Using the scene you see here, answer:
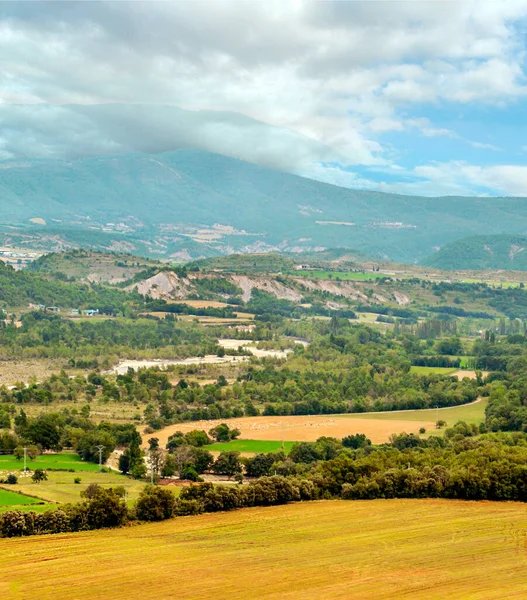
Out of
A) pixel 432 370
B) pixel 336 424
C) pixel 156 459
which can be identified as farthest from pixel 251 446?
pixel 432 370

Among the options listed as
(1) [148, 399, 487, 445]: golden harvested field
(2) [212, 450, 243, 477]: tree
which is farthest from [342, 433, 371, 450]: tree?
(2) [212, 450, 243, 477]: tree

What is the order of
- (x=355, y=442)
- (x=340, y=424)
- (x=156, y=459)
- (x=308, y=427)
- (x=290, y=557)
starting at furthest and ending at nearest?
(x=340, y=424) → (x=308, y=427) → (x=355, y=442) → (x=156, y=459) → (x=290, y=557)

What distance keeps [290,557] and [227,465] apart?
29162 millimetres

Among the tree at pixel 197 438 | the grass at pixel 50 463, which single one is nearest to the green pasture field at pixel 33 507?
the grass at pixel 50 463

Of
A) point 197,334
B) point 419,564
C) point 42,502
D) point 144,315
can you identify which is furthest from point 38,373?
point 419,564

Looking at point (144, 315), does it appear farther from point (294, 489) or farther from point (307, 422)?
point (294, 489)

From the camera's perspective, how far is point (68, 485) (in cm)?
7050

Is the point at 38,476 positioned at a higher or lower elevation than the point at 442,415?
lower

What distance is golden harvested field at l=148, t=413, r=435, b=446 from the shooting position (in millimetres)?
94062

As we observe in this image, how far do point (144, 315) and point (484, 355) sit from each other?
65735mm

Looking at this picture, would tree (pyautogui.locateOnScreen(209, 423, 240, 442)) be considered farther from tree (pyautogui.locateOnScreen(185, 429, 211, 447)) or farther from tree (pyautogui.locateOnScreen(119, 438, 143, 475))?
tree (pyautogui.locateOnScreen(119, 438, 143, 475))

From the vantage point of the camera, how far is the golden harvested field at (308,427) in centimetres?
9406

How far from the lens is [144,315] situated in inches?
7431

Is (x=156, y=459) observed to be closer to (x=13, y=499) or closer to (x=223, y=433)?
(x=223, y=433)
